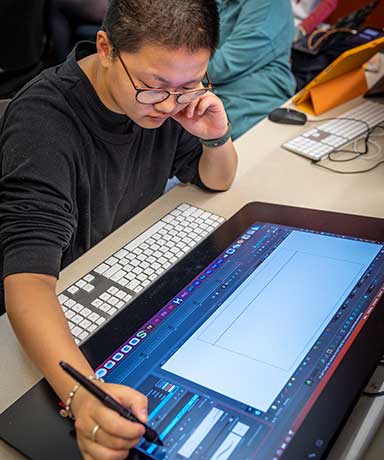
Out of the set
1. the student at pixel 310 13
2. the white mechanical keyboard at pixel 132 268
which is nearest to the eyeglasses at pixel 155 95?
the white mechanical keyboard at pixel 132 268

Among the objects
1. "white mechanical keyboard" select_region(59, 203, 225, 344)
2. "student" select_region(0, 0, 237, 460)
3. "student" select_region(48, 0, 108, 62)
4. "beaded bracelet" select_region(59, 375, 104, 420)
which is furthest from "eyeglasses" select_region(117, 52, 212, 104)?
"student" select_region(48, 0, 108, 62)

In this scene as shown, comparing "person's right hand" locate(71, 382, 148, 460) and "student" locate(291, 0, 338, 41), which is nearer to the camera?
"person's right hand" locate(71, 382, 148, 460)

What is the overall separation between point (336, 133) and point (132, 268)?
716mm

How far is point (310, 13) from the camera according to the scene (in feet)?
8.61

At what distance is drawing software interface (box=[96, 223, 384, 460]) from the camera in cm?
72

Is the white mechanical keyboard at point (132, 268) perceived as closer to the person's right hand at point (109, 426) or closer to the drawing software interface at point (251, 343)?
the drawing software interface at point (251, 343)

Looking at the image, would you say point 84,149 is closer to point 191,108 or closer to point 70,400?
point 191,108

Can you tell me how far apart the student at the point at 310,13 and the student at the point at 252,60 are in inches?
24.1

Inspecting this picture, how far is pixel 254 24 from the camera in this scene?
1882 millimetres

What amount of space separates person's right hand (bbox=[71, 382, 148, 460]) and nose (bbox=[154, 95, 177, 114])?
18.7 inches

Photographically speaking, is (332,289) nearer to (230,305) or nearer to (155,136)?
(230,305)

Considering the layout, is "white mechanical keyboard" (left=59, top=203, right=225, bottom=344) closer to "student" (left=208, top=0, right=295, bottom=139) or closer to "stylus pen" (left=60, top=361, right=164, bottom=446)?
"stylus pen" (left=60, top=361, right=164, bottom=446)

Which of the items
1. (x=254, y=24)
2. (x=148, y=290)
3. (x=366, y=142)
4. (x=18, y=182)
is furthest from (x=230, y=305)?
(x=254, y=24)

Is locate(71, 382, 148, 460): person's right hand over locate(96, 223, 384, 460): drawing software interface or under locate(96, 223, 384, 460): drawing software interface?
over
